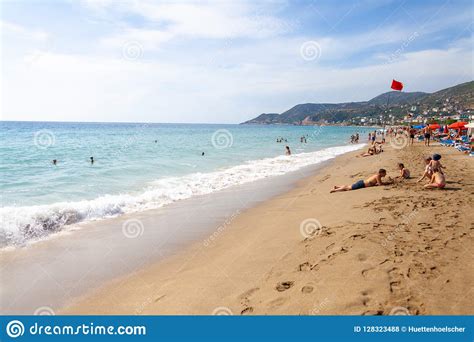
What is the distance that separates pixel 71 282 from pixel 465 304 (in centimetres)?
655

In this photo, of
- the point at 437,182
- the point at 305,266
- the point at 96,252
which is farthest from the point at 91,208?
the point at 437,182

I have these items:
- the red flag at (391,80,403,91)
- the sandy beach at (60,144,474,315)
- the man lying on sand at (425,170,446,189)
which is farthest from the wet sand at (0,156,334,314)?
the red flag at (391,80,403,91)

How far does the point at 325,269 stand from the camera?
5.18 meters

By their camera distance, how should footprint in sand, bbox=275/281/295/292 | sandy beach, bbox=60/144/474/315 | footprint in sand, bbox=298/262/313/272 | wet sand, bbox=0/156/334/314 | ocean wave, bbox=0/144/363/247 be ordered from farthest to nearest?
ocean wave, bbox=0/144/363/247
wet sand, bbox=0/156/334/314
footprint in sand, bbox=298/262/313/272
footprint in sand, bbox=275/281/295/292
sandy beach, bbox=60/144/474/315

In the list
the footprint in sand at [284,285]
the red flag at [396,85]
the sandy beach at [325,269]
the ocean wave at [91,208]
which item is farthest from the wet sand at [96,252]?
the red flag at [396,85]

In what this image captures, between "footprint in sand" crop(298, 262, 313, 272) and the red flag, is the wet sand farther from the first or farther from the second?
the red flag

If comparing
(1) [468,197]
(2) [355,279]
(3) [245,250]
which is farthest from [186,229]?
(1) [468,197]

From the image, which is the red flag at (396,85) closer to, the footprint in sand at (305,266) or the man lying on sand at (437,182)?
the man lying on sand at (437,182)

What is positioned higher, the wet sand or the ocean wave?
the ocean wave

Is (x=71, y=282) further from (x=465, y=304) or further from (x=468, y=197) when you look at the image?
(x=468, y=197)

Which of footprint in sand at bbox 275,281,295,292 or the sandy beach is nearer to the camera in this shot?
the sandy beach

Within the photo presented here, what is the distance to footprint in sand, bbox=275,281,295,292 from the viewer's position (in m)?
4.83

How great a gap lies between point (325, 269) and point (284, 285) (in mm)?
777

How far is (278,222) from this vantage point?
9.08m
